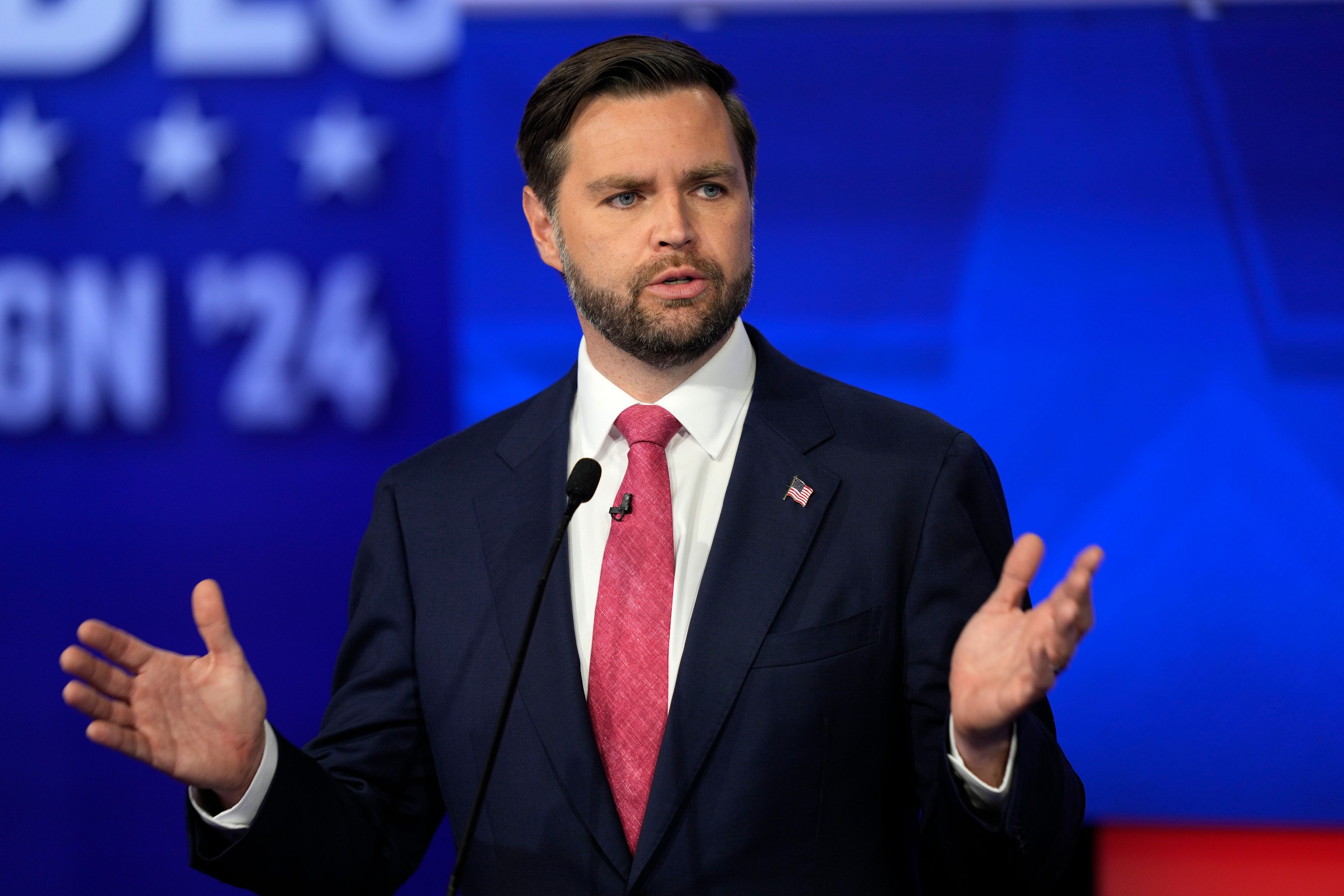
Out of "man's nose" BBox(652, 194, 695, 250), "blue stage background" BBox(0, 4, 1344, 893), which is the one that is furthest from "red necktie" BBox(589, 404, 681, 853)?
"blue stage background" BBox(0, 4, 1344, 893)

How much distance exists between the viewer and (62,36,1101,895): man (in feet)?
4.64

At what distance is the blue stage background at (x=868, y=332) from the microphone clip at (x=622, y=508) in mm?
1230

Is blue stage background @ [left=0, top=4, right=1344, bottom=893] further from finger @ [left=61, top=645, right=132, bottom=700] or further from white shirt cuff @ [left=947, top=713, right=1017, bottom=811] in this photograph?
finger @ [left=61, top=645, right=132, bottom=700]

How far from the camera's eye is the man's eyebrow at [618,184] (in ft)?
5.70

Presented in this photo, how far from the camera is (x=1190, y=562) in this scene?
106 inches

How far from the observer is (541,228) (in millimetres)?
1977

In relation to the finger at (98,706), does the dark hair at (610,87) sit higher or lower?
higher

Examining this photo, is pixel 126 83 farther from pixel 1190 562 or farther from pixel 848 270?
pixel 1190 562

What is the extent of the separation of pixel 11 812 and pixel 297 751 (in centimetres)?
183

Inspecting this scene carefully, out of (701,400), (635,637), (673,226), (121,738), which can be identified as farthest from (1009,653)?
(121,738)

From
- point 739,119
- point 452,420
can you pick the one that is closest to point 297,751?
point 739,119

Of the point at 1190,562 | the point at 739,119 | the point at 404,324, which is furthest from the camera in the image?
the point at 404,324

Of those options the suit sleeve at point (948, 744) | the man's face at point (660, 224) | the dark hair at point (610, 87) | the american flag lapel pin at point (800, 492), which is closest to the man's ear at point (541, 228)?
the dark hair at point (610, 87)

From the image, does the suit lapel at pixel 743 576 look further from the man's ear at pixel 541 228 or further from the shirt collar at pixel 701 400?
the man's ear at pixel 541 228
